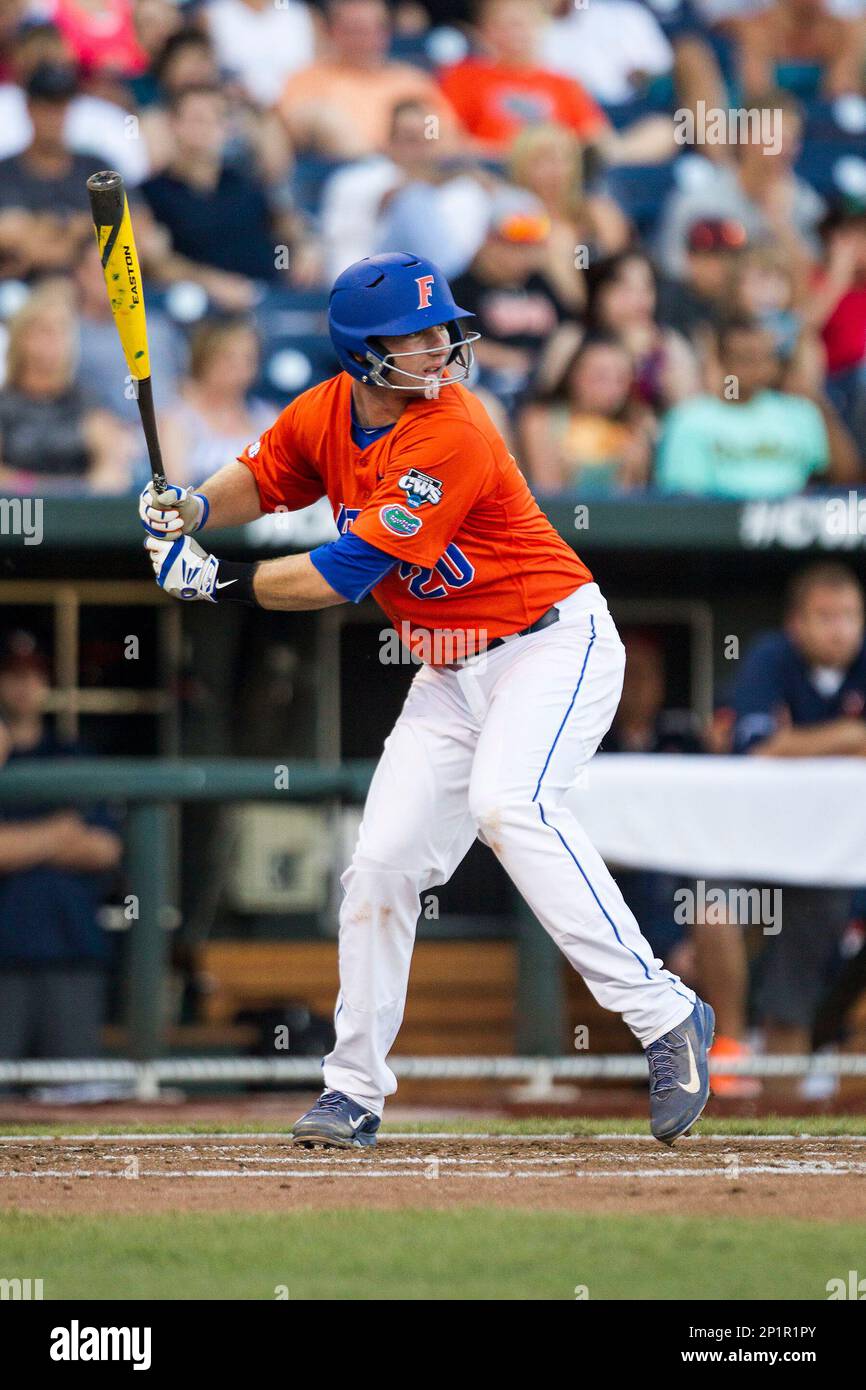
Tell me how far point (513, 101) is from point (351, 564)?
7.63 m

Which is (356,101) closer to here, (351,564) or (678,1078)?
(351,564)

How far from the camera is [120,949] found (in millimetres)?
A: 8062

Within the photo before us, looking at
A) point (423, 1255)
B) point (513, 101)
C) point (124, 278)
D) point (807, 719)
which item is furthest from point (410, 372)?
point (513, 101)

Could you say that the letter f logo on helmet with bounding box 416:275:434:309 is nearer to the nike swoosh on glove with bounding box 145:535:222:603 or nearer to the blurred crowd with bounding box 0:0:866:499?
the nike swoosh on glove with bounding box 145:535:222:603

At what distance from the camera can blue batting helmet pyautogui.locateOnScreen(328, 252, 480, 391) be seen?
4707mm

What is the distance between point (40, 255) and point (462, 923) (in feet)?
13.1

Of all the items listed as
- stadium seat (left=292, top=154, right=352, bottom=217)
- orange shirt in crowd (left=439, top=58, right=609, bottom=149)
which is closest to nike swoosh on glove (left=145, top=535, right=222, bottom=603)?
stadium seat (left=292, top=154, right=352, bottom=217)

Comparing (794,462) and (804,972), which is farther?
(794,462)

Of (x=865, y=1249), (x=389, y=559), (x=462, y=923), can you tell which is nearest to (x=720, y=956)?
(x=462, y=923)

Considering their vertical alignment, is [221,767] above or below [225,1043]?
above

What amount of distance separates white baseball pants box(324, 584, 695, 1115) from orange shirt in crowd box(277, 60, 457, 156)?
21.7ft
